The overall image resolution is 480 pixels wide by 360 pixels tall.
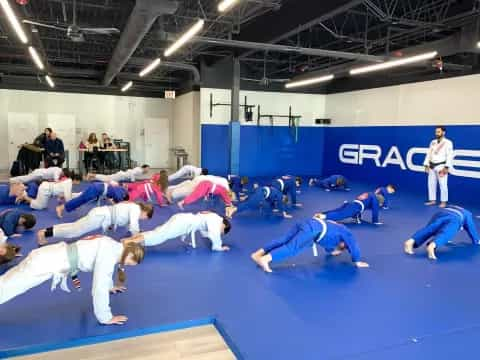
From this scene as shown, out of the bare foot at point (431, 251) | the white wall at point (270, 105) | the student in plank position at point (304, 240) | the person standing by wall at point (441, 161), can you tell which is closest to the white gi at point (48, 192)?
the student in plank position at point (304, 240)

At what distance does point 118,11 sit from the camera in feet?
26.1

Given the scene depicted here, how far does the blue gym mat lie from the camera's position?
2834mm

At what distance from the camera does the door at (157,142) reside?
16.5m

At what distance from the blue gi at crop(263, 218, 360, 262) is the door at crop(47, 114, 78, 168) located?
509 inches

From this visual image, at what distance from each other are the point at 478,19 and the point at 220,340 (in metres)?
7.42

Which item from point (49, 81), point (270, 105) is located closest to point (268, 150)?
point (270, 105)

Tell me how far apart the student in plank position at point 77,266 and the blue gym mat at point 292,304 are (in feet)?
0.92

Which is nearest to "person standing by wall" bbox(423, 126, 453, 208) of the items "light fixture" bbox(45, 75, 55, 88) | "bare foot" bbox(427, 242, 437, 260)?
"bare foot" bbox(427, 242, 437, 260)

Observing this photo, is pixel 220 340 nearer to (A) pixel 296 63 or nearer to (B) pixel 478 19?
(B) pixel 478 19

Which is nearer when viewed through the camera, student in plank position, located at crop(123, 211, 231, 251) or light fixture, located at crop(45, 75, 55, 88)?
student in plank position, located at crop(123, 211, 231, 251)

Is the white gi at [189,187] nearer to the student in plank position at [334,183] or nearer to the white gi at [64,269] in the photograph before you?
the student in plank position at [334,183]

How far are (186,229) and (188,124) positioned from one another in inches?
410

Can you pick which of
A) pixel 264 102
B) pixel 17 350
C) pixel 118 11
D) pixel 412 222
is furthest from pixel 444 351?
pixel 264 102

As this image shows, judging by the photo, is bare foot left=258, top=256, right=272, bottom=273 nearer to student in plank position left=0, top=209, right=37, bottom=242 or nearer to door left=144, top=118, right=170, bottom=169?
student in plank position left=0, top=209, right=37, bottom=242
